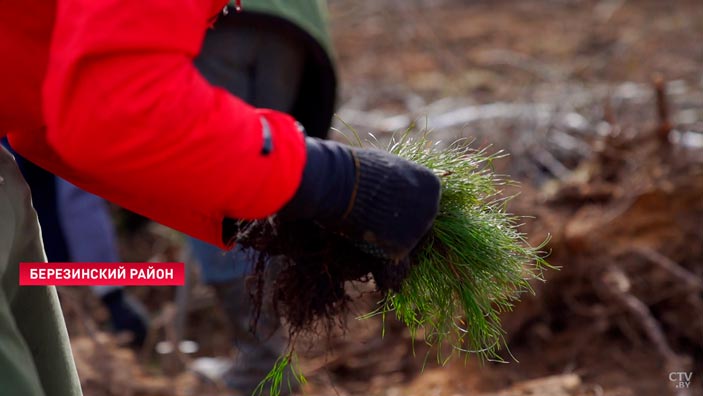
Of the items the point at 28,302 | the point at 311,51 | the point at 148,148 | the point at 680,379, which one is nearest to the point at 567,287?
the point at 680,379

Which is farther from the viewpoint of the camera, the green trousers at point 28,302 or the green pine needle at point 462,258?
the green pine needle at point 462,258

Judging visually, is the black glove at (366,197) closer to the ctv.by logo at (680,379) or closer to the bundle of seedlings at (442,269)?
the bundle of seedlings at (442,269)

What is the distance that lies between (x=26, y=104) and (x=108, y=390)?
6.05 feet

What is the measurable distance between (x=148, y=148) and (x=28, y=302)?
0.52 meters

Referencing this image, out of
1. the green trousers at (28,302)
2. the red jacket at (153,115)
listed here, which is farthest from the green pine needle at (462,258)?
the green trousers at (28,302)

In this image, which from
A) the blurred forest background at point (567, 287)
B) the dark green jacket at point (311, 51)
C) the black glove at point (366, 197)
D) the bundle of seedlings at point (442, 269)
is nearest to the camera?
the black glove at point (366, 197)

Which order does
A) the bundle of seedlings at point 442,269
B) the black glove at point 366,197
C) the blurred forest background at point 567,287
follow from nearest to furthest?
the black glove at point 366,197
the bundle of seedlings at point 442,269
the blurred forest background at point 567,287

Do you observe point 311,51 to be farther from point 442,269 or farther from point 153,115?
point 153,115

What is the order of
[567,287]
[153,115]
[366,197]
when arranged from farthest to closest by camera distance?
[567,287], [366,197], [153,115]

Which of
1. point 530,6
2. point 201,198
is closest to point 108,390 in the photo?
point 201,198

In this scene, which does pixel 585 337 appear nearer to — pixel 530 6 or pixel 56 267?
pixel 56 267

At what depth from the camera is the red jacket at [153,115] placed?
1.18 m

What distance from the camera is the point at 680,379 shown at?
282 cm

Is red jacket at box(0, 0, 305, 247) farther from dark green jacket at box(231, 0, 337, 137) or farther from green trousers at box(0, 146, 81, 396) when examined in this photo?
dark green jacket at box(231, 0, 337, 137)
